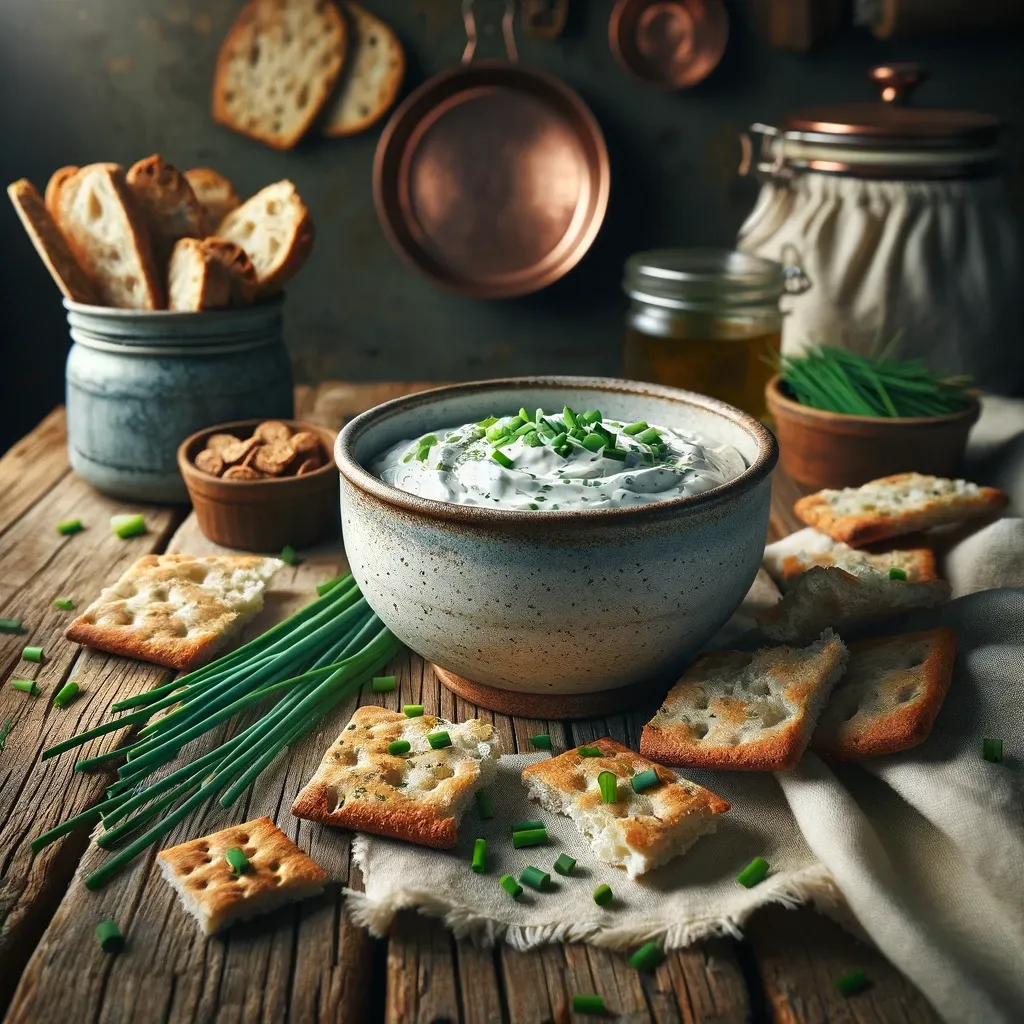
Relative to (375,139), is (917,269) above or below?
below

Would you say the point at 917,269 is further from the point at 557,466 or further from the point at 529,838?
the point at 529,838

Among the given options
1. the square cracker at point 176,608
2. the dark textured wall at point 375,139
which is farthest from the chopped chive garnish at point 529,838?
the dark textured wall at point 375,139

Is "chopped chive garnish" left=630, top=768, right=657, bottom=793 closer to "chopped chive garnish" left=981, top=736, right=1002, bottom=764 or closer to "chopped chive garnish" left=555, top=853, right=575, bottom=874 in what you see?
"chopped chive garnish" left=555, top=853, right=575, bottom=874

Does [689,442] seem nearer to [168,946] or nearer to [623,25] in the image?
[168,946]

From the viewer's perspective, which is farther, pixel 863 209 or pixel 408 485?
pixel 863 209

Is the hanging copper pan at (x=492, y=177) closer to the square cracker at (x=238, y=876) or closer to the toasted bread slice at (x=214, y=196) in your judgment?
the toasted bread slice at (x=214, y=196)

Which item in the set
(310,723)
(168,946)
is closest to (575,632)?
(310,723)

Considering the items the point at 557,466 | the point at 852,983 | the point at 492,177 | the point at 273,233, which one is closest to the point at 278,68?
the point at 492,177
